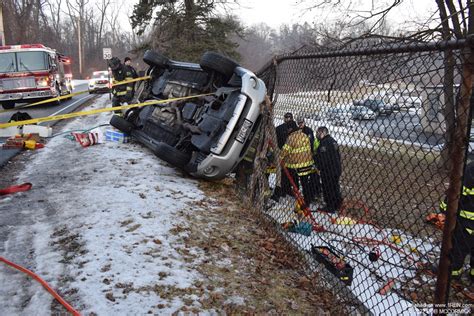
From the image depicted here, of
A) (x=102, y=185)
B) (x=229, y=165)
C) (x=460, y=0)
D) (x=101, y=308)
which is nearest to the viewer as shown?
(x=101, y=308)

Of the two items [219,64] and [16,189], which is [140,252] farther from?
[219,64]

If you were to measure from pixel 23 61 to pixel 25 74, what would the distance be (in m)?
0.64

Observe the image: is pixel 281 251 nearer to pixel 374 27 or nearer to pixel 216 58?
pixel 216 58

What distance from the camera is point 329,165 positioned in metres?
6.39

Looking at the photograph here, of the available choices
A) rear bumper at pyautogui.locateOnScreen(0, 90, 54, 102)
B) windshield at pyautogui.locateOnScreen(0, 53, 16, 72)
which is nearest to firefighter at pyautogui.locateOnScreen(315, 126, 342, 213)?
rear bumper at pyautogui.locateOnScreen(0, 90, 54, 102)

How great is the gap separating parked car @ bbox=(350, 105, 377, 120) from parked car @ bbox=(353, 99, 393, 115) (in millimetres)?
49

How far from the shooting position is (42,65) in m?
15.8

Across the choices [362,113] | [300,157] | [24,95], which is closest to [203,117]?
[300,157]

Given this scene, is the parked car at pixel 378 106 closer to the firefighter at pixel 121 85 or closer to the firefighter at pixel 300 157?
the firefighter at pixel 300 157

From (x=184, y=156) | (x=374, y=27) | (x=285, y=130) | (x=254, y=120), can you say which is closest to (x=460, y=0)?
(x=374, y=27)

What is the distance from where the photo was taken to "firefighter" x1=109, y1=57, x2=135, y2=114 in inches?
419

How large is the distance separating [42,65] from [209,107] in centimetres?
1219

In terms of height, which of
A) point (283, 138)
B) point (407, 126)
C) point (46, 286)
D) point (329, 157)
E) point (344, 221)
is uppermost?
point (407, 126)

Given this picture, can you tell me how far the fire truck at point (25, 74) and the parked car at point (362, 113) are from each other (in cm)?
1488
